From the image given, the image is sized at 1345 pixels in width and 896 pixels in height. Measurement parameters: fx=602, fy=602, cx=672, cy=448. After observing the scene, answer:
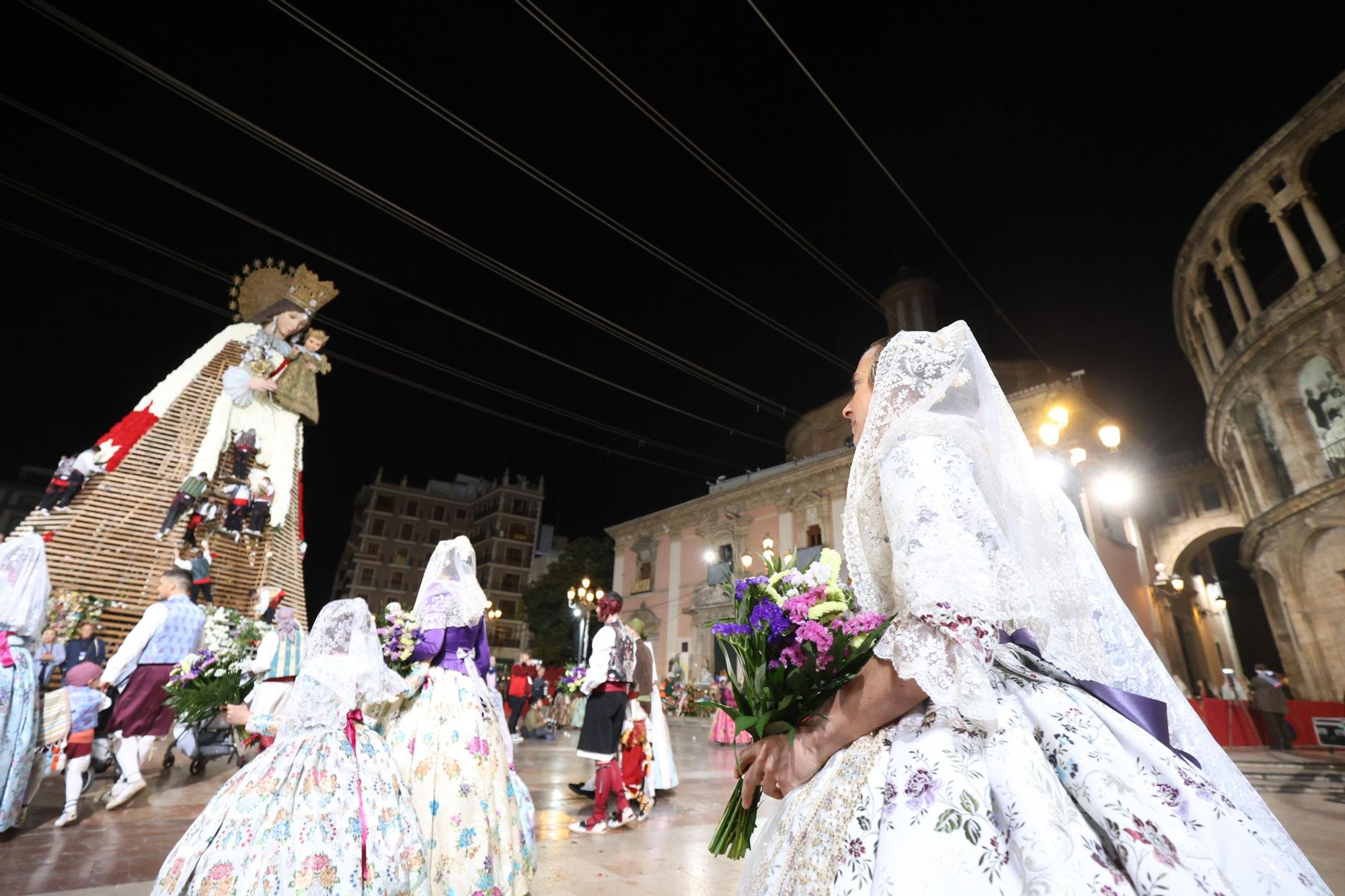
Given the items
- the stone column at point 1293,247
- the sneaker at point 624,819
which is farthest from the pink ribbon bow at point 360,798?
the stone column at point 1293,247

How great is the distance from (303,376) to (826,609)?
434 inches

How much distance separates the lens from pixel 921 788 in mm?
1127

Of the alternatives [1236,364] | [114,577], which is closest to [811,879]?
[114,577]

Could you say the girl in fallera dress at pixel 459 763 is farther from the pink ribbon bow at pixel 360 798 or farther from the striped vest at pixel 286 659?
the striped vest at pixel 286 659

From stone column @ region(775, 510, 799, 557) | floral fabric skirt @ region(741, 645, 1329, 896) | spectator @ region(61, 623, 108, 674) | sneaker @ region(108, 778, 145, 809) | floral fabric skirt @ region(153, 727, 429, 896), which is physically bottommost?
sneaker @ region(108, 778, 145, 809)

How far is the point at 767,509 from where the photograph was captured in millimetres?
26344

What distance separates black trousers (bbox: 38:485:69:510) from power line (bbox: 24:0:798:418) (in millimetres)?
5045

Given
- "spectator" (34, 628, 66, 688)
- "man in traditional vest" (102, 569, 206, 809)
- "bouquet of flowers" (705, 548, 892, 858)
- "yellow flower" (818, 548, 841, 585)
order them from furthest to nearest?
"spectator" (34, 628, 66, 688) < "man in traditional vest" (102, 569, 206, 809) < "yellow flower" (818, 548, 841, 585) < "bouquet of flowers" (705, 548, 892, 858)

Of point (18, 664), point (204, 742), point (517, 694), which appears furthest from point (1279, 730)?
point (18, 664)

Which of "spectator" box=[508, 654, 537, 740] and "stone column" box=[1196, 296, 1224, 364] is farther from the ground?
"stone column" box=[1196, 296, 1224, 364]

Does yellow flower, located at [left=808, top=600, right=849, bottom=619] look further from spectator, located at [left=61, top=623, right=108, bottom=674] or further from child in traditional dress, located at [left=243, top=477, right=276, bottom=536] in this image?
child in traditional dress, located at [left=243, top=477, right=276, bottom=536]

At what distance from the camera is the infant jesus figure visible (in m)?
9.78

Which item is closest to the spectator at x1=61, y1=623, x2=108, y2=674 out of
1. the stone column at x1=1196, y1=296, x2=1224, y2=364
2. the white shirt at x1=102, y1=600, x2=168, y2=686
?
the white shirt at x1=102, y1=600, x2=168, y2=686

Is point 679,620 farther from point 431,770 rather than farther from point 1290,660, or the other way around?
point 431,770
